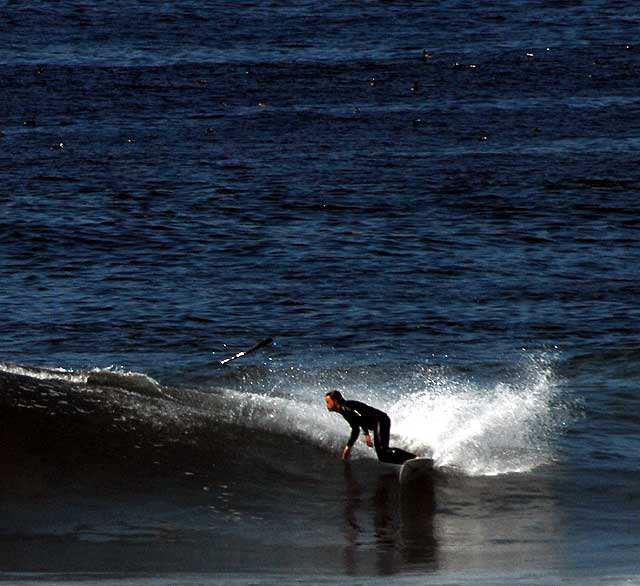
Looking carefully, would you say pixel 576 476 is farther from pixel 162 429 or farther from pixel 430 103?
pixel 430 103

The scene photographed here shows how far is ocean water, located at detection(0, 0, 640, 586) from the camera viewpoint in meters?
21.7

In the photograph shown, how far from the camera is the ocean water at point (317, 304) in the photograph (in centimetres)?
2167

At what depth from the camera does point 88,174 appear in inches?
1984

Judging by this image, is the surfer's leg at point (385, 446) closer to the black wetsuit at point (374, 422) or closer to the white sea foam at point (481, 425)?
the black wetsuit at point (374, 422)

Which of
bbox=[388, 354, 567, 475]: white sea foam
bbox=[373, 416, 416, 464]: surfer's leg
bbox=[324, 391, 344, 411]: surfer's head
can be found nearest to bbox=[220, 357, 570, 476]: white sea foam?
bbox=[388, 354, 567, 475]: white sea foam

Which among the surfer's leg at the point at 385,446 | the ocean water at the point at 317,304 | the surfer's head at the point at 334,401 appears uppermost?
the surfer's head at the point at 334,401

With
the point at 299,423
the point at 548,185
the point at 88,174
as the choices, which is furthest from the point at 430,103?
the point at 299,423

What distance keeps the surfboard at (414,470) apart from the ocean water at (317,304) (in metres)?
0.17

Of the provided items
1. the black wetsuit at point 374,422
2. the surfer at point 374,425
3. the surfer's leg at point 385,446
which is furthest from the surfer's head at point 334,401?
the surfer's leg at point 385,446

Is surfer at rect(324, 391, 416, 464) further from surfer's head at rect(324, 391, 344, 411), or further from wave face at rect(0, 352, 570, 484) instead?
wave face at rect(0, 352, 570, 484)

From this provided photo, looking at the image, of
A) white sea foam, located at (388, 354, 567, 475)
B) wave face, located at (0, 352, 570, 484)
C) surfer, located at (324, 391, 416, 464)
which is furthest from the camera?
white sea foam, located at (388, 354, 567, 475)

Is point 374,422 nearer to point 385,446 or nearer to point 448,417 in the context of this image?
point 385,446

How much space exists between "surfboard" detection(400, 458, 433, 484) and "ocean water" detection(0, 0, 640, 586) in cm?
17

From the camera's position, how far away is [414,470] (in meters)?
23.5
